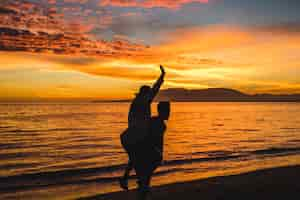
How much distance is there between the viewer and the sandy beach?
30.7 feet

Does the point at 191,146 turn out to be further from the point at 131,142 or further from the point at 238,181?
the point at 131,142

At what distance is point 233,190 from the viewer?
10008mm

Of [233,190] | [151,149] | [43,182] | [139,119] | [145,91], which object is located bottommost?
[43,182]

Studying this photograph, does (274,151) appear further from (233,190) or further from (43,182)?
(43,182)

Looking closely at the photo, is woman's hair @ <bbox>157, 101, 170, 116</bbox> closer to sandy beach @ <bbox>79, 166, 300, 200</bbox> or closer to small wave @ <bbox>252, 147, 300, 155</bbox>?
sandy beach @ <bbox>79, 166, 300, 200</bbox>

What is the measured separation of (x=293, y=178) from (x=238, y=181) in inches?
80.3

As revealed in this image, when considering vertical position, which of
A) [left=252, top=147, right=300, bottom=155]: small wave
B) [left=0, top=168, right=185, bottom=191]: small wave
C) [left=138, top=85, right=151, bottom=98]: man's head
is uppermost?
[left=138, top=85, right=151, bottom=98]: man's head

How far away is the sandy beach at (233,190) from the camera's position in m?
9.36

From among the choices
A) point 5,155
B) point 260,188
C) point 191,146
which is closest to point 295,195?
point 260,188

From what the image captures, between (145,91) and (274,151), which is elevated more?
(145,91)

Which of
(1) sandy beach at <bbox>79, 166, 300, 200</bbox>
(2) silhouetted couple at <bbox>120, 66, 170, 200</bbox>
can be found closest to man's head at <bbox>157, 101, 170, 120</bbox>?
(2) silhouetted couple at <bbox>120, 66, 170, 200</bbox>

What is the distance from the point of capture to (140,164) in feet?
21.2

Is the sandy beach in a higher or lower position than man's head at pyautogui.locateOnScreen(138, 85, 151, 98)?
lower

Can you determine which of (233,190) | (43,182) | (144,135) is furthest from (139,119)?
(43,182)
